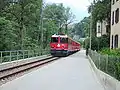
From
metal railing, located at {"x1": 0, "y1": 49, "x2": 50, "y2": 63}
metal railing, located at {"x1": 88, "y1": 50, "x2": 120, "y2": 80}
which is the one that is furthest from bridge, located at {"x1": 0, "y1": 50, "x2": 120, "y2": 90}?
metal railing, located at {"x1": 0, "y1": 49, "x2": 50, "y2": 63}

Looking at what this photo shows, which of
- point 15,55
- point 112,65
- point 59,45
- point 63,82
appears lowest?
point 63,82

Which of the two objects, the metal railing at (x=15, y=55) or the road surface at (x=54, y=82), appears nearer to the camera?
the road surface at (x=54, y=82)

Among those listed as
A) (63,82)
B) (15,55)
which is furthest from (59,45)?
(63,82)

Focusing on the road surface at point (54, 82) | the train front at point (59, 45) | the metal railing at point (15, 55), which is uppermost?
the train front at point (59, 45)

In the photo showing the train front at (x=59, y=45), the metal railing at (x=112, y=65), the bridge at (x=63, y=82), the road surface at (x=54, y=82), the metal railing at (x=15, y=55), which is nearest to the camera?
the metal railing at (x=112, y=65)

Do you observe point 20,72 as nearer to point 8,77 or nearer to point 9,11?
point 8,77

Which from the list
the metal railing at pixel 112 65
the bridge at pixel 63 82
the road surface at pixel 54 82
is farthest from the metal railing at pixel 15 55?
the metal railing at pixel 112 65

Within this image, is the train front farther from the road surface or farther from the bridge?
the bridge

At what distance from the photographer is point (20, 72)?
21.0 m

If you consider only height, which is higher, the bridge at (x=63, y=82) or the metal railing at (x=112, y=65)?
the metal railing at (x=112, y=65)

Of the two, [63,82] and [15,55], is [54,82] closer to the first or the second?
[63,82]

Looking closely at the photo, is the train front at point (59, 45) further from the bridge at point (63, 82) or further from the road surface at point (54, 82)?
the bridge at point (63, 82)

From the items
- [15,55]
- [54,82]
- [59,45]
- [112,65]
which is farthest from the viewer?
[59,45]

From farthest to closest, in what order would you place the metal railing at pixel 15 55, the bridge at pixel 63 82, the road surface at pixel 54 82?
the metal railing at pixel 15 55
the road surface at pixel 54 82
the bridge at pixel 63 82
